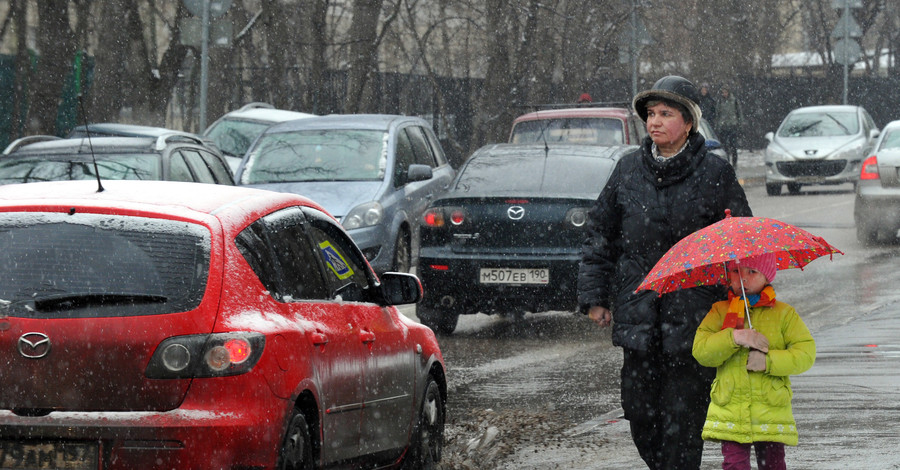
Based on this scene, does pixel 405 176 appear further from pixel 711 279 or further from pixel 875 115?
pixel 875 115

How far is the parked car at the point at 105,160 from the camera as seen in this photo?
1172 cm

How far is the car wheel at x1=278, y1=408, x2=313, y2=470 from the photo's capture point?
4.93 m

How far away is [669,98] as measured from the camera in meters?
5.53

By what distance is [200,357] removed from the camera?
475 centimetres

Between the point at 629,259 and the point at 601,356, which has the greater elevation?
the point at 629,259

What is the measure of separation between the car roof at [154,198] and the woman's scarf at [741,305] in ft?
5.57

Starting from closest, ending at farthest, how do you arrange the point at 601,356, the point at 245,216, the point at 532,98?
1. the point at 245,216
2. the point at 601,356
3. the point at 532,98

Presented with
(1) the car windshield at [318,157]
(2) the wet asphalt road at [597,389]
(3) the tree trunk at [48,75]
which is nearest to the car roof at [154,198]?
(2) the wet asphalt road at [597,389]

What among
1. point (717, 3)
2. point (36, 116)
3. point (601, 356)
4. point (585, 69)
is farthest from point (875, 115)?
point (601, 356)

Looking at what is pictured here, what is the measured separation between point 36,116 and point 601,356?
1041 centimetres

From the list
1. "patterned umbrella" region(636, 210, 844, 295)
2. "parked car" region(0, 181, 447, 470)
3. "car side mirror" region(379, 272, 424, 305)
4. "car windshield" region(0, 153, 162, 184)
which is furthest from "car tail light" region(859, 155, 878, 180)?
"parked car" region(0, 181, 447, 470)

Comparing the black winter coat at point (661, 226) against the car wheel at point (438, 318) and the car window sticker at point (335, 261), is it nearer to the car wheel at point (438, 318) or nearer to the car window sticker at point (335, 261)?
the car window sticker at point (335, 261)

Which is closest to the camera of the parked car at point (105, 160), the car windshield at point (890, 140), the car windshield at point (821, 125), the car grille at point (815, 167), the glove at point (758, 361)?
the glove at point (758, 361)

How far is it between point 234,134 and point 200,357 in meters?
17.8
